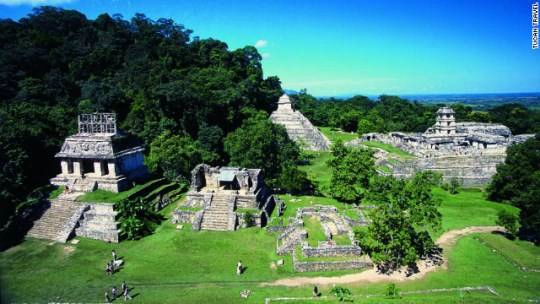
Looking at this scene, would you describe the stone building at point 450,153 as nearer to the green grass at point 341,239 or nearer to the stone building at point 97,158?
the green grass at point 341,239

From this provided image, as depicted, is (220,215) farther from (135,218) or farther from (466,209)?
(466,209)

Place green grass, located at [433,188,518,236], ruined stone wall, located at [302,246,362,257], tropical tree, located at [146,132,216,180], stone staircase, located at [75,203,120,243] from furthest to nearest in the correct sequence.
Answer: tropical tree, located at [146,132,216,180] → green grass, located at [433,188,518,236] → stone staircase, located at [75,203,120,243] → ruined stone wall, located at [302,246,362,257]

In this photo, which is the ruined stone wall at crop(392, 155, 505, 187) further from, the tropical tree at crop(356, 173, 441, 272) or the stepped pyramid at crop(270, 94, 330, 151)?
the tropical tree at crop(356, 173, 441, 272)

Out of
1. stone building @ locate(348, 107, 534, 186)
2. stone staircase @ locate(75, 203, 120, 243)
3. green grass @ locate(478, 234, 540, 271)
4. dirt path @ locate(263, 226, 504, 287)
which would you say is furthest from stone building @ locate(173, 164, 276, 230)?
stone building @ locate(348, 107, 534, 186)

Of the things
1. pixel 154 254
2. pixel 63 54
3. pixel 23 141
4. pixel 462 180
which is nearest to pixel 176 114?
pixel 23 141

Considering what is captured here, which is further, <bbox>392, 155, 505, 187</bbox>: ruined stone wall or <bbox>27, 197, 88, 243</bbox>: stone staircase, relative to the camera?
<bbox>392, 155, 505, 187</bbox>: ruined stone wall

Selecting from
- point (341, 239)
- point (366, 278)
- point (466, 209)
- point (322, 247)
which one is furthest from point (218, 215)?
point (466, 209)
